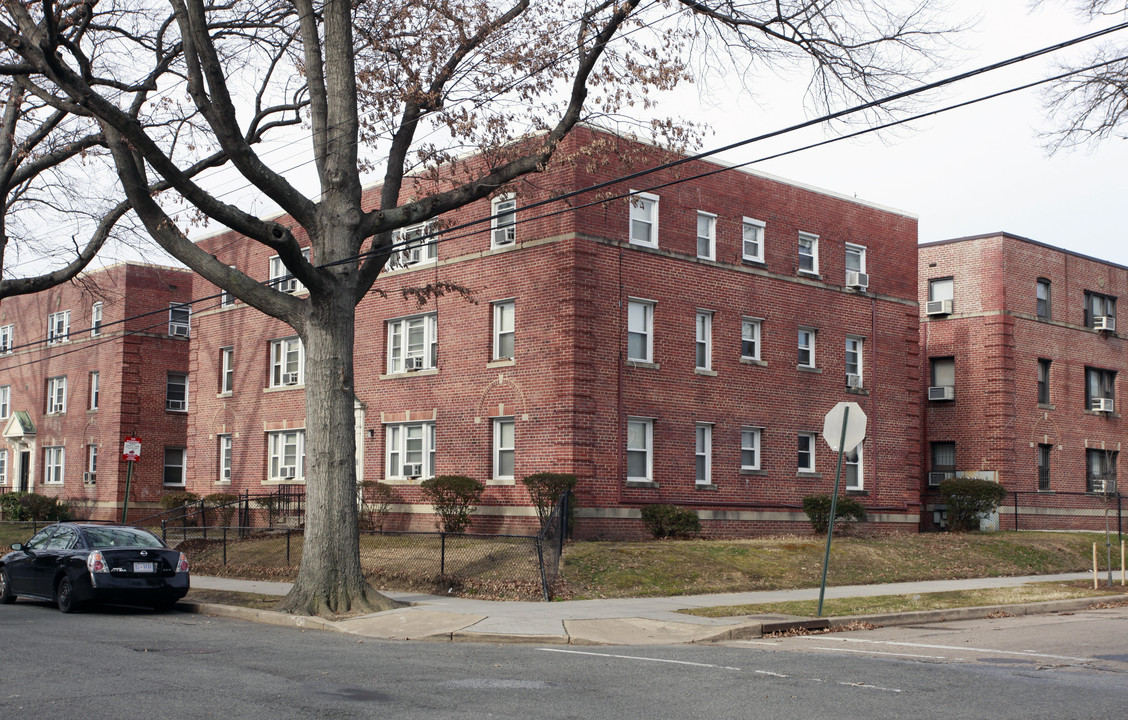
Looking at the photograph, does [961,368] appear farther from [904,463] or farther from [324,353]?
[324,353]

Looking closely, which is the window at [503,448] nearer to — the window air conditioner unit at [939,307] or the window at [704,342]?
the window at [704,342]

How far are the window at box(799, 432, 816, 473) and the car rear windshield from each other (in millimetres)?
18906

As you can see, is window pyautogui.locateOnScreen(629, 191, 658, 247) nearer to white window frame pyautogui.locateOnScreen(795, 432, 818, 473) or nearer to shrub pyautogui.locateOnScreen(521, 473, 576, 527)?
shrub pyautogui.locateOnScreen(521, 473, 576, 527)

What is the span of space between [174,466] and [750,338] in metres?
27.4

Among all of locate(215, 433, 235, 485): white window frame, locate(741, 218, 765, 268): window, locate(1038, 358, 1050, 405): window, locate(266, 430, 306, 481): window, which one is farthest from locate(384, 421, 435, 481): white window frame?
locate(1038, 358, 1050, 405): window

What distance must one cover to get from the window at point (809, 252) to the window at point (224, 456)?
64.6ft

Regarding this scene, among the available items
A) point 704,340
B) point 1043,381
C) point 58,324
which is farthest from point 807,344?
point 58,324

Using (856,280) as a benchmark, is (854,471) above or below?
below

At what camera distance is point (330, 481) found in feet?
57.3

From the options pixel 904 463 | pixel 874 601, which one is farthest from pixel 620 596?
pixel 904 463

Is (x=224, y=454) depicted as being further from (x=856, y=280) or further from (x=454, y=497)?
(x=856, y=280)

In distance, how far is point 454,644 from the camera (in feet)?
47.9

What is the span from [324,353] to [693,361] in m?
13.8

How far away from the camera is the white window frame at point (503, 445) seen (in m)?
28.4
